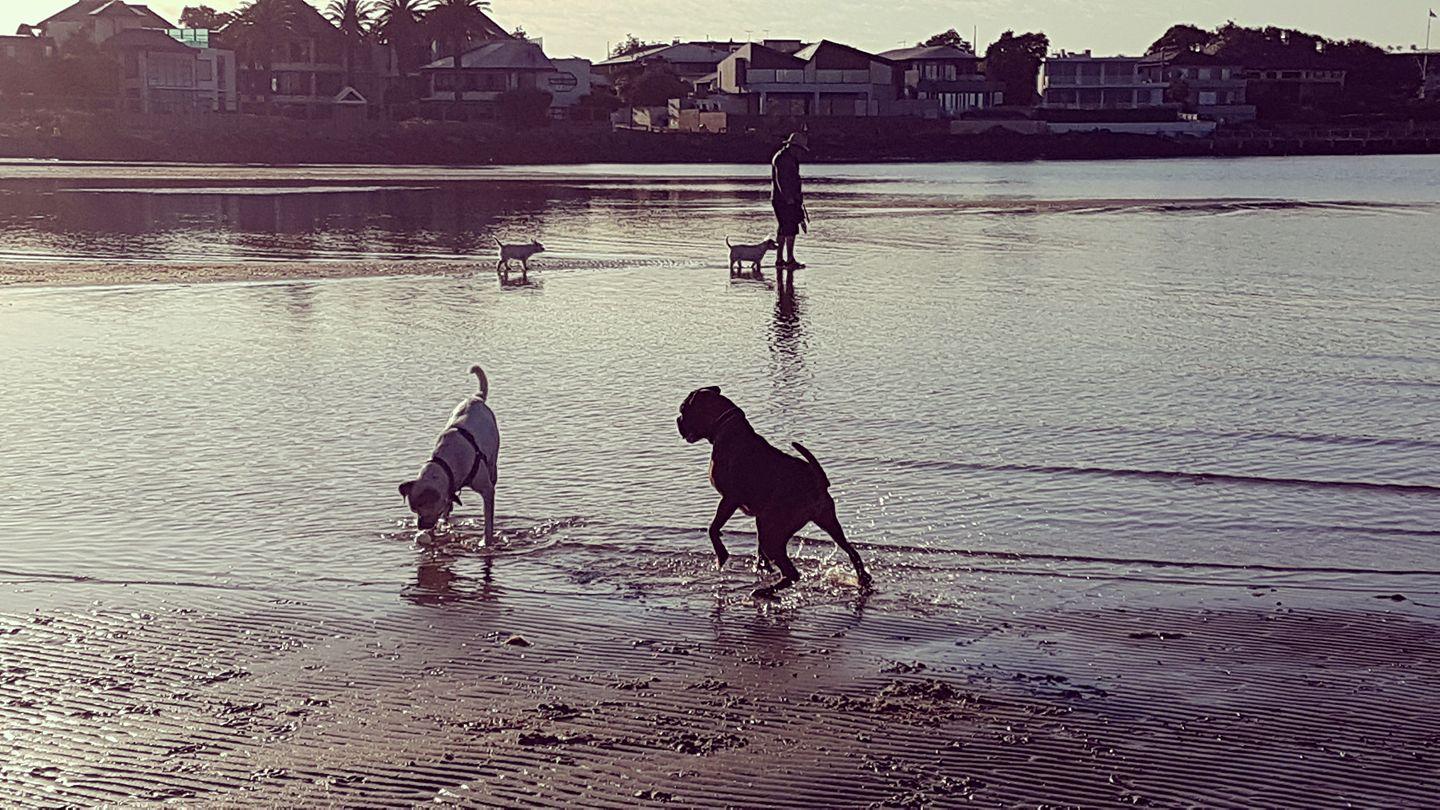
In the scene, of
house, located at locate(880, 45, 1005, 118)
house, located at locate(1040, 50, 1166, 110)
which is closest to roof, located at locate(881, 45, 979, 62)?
house, located at locate(880, 45, 1005, 118)

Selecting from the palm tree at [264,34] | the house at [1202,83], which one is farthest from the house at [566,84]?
the house at [1202,83]

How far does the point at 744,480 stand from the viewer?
275 inches

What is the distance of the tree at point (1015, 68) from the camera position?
125 meters

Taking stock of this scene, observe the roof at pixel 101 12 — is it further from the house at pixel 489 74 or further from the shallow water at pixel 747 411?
the shallow water at pixel 747 411

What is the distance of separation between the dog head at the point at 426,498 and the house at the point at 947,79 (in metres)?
115

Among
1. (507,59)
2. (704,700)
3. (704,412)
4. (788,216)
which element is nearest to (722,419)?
(704,412)

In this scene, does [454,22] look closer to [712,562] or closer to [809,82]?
[809,82]

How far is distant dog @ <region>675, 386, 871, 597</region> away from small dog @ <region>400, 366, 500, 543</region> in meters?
1.35

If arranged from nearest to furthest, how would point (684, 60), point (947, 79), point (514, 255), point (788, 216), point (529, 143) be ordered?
1. point (514, 255)
2. point (788, 216)
3. point (529, 143)
4. point (947, 79)
5. point (684, 60)

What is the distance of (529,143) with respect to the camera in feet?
287

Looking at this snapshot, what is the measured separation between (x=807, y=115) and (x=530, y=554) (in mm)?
102832

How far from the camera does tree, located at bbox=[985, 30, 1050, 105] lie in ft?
411

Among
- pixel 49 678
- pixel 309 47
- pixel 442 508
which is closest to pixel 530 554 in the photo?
pixel 442 508

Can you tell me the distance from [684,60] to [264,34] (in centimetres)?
4599
